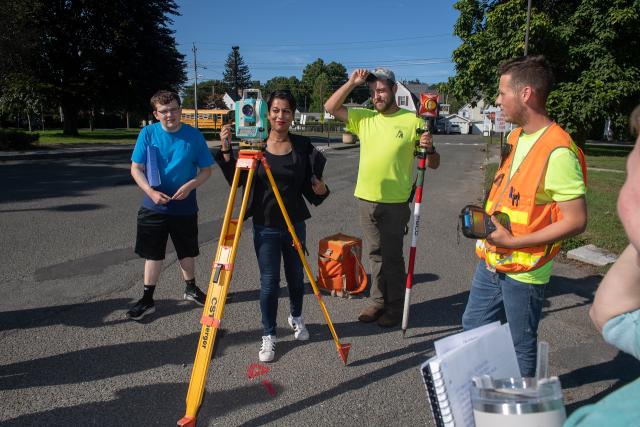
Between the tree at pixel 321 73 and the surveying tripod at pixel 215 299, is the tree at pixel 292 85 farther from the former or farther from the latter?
the surveying tripod at pixel 215 299

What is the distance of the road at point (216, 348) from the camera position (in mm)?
3062

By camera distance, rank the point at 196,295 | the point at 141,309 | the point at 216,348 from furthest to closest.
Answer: the point at 196,295
the point at 141,309
the point at 216,348

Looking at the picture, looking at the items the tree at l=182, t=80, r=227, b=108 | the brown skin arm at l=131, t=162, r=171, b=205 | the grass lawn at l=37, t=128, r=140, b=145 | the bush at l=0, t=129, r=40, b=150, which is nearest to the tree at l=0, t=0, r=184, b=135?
the grass lawn at l=37, t=128, r=140, b=145

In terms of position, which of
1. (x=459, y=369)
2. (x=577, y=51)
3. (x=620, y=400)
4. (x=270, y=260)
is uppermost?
(x=577, y=51)

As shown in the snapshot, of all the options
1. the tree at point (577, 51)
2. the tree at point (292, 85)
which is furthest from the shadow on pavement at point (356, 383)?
the tree at point (292, 85)

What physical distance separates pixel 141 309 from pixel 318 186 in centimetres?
209

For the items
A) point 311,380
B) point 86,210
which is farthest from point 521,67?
point 86,210

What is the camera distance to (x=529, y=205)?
2330 mm

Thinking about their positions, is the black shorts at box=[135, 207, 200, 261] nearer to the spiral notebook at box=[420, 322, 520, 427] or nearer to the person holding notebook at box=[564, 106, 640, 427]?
the spiral notebook at box=[420, 322, 520, 427]

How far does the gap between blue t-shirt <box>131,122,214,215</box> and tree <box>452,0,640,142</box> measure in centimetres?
2098

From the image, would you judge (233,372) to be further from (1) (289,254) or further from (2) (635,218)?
(2) (635,218)

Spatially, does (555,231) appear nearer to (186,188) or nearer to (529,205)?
(529,205)

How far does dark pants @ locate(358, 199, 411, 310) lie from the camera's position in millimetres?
4184

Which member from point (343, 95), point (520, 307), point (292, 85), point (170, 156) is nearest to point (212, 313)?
point (520, 307)
